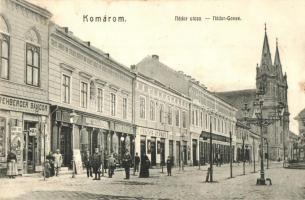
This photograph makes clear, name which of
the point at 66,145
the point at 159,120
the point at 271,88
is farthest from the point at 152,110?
the point at 271,88

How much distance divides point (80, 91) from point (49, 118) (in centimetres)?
375

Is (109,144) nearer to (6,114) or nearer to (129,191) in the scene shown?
(6,114)

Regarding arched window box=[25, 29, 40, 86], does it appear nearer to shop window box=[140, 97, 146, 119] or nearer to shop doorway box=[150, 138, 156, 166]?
shop window box=[140, 97, 146, 119]

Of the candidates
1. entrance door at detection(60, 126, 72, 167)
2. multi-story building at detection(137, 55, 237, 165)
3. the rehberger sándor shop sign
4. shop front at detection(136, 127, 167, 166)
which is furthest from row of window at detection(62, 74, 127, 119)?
multi-story building at detection(137, 55, 237, 165)

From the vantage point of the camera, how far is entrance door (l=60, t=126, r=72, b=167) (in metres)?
20.9

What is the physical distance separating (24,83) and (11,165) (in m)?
3.14

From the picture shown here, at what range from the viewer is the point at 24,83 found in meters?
17.7

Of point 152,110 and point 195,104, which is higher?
point 195,104

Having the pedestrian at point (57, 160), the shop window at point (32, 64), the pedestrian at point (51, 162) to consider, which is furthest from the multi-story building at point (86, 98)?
the pedestrian at point (51, 162)

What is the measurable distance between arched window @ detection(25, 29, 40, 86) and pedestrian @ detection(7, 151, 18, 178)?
9.82 ft

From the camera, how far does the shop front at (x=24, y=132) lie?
54.3 feet

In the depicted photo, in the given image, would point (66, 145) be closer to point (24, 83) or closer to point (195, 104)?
point (24, 83)

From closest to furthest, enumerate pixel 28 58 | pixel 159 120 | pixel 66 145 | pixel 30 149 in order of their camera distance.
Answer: pixel 28 58
pixel 30 149
pixel 66 145
pixel 159 120

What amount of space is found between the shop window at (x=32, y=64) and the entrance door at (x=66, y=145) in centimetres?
314
